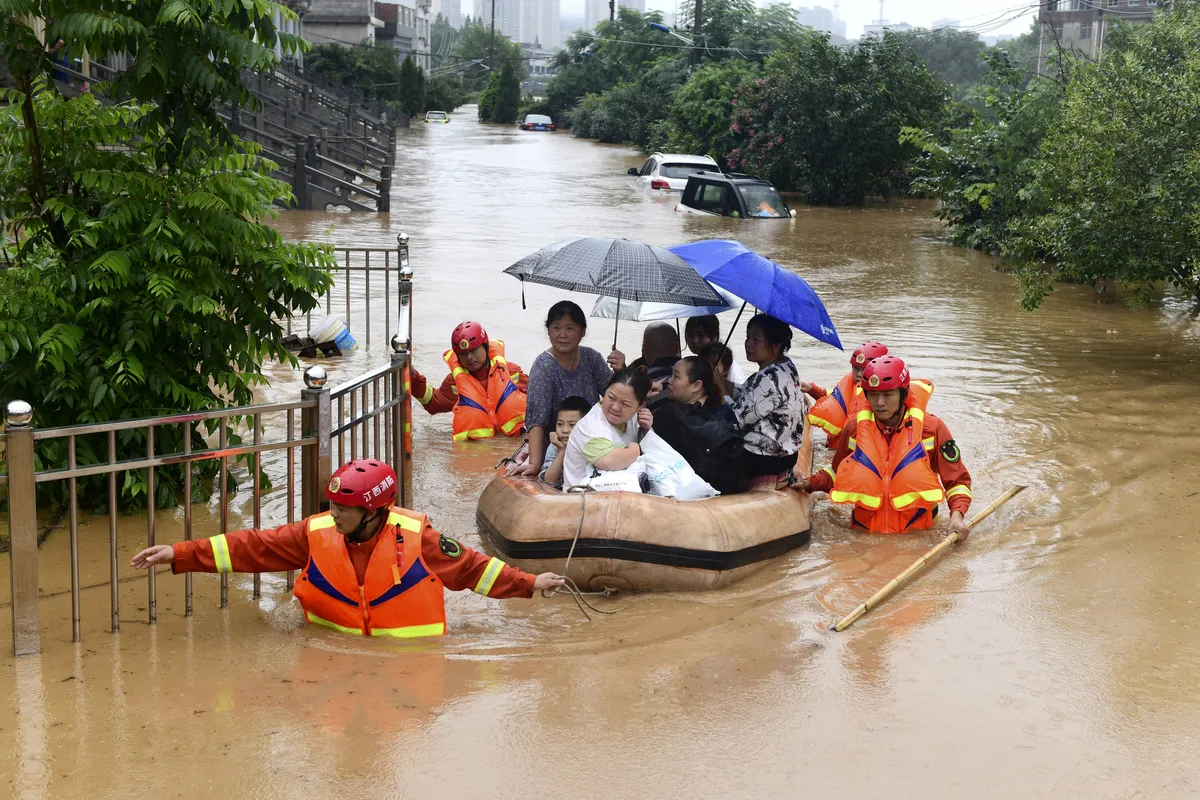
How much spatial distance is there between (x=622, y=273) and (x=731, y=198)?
20.6 meters

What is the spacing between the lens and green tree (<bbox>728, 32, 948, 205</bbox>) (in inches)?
1277

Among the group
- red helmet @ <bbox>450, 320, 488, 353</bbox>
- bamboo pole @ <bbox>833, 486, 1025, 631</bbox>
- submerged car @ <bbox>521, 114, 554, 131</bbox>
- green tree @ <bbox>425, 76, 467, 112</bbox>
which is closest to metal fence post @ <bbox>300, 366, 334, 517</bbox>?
bamboo pole @ <bbox>833, 486, 1025, 631</bbox>

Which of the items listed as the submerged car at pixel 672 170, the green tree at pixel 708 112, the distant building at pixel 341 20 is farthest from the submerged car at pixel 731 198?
the distant building at pixel 341 20

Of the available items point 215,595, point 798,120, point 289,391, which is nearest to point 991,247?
point 798,120

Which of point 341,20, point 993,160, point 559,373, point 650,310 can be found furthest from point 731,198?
point 341,20

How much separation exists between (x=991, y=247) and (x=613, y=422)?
17110 mm

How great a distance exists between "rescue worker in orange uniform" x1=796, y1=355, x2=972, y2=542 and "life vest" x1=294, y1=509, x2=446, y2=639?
2.69 metres

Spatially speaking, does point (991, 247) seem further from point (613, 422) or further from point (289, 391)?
point (613, 422)

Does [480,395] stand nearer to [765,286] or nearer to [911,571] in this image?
[765,286]

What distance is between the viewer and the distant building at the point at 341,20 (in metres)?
83.5

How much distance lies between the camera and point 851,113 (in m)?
32.4

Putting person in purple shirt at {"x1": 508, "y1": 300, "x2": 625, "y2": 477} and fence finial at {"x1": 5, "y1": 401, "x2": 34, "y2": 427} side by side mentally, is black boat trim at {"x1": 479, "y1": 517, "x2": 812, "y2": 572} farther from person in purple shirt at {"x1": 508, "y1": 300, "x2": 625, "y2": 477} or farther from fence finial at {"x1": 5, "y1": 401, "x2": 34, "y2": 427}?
fence finial at {"x1": 5, "y1": 401, "x2": 34, "y2": 427}

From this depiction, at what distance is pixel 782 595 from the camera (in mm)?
6488

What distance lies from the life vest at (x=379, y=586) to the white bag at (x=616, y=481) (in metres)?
1.41
